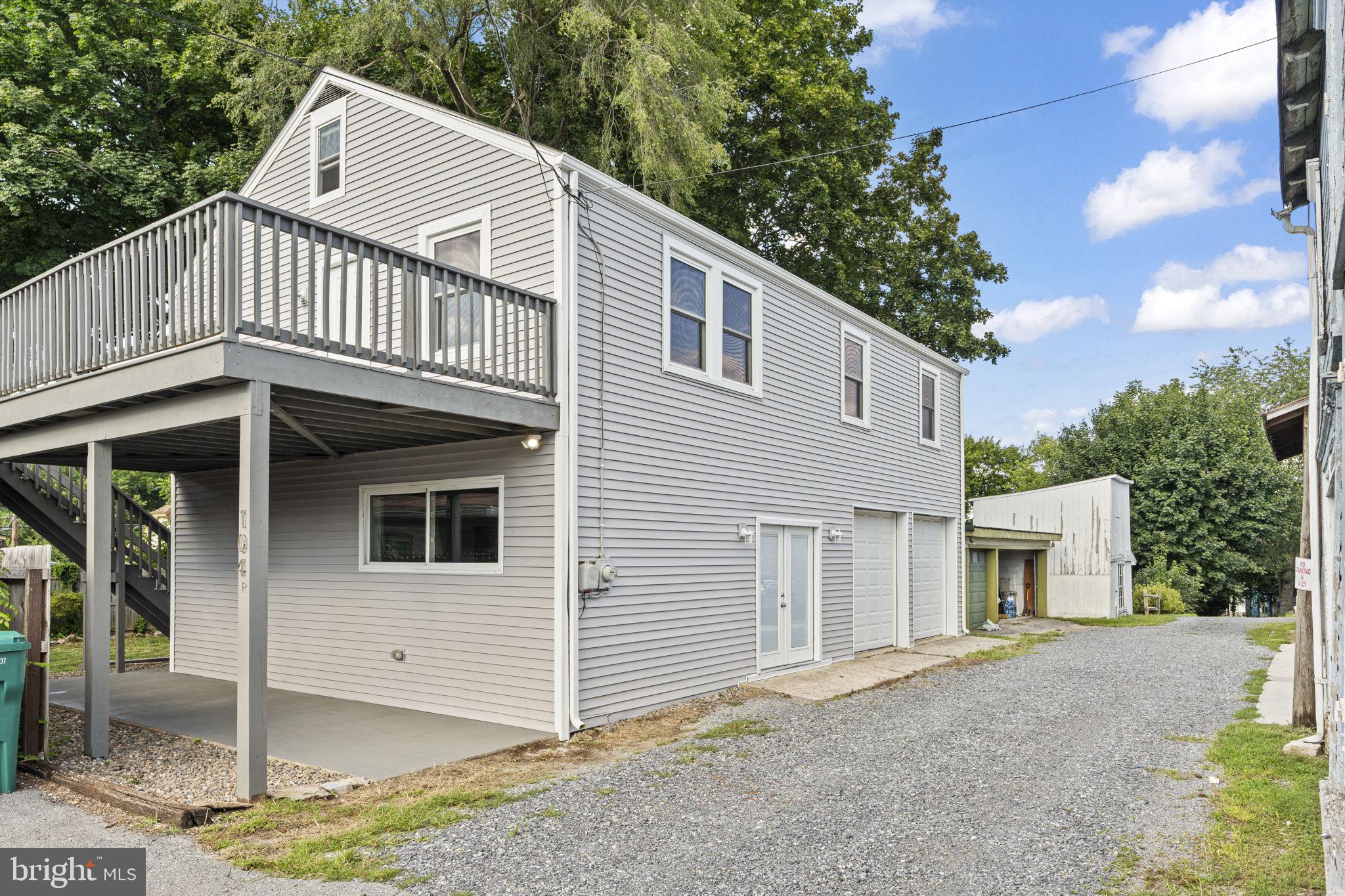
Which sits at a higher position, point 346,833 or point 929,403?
point 929,403

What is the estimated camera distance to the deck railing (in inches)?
234

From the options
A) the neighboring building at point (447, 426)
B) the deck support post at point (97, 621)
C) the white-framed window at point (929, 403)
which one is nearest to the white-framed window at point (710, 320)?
the neighboring building at point (447, 426)

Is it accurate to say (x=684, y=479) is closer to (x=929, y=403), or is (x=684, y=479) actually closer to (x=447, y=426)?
(x=447, y=426)

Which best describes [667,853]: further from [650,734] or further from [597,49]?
[597,49]

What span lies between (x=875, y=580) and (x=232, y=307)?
10.6 metres

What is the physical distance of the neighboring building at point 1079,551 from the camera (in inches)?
962

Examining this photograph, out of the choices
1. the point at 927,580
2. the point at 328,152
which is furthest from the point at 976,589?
the point at 328,152

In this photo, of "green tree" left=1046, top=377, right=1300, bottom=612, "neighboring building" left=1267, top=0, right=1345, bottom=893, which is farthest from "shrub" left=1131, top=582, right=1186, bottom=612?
"neighboring building" left=1267, top=0, right=1345, bottom=893

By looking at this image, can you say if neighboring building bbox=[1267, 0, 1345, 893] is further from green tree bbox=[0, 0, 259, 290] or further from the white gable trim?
green tree bbox=[0, 0, 259, 290]

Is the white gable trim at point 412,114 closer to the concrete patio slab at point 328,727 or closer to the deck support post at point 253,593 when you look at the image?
the deck support post at point 253,593

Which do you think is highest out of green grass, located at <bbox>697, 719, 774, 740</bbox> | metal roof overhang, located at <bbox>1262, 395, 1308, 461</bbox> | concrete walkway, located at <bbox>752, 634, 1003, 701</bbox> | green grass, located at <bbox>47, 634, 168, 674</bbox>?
metal roof overhang, located at <bbox>1262, 395, 1308, 461</bbox>

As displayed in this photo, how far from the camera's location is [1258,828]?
5270mm

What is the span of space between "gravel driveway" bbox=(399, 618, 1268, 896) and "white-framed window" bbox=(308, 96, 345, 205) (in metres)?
7.66

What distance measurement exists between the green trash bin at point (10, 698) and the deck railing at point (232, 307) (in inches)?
84.3
